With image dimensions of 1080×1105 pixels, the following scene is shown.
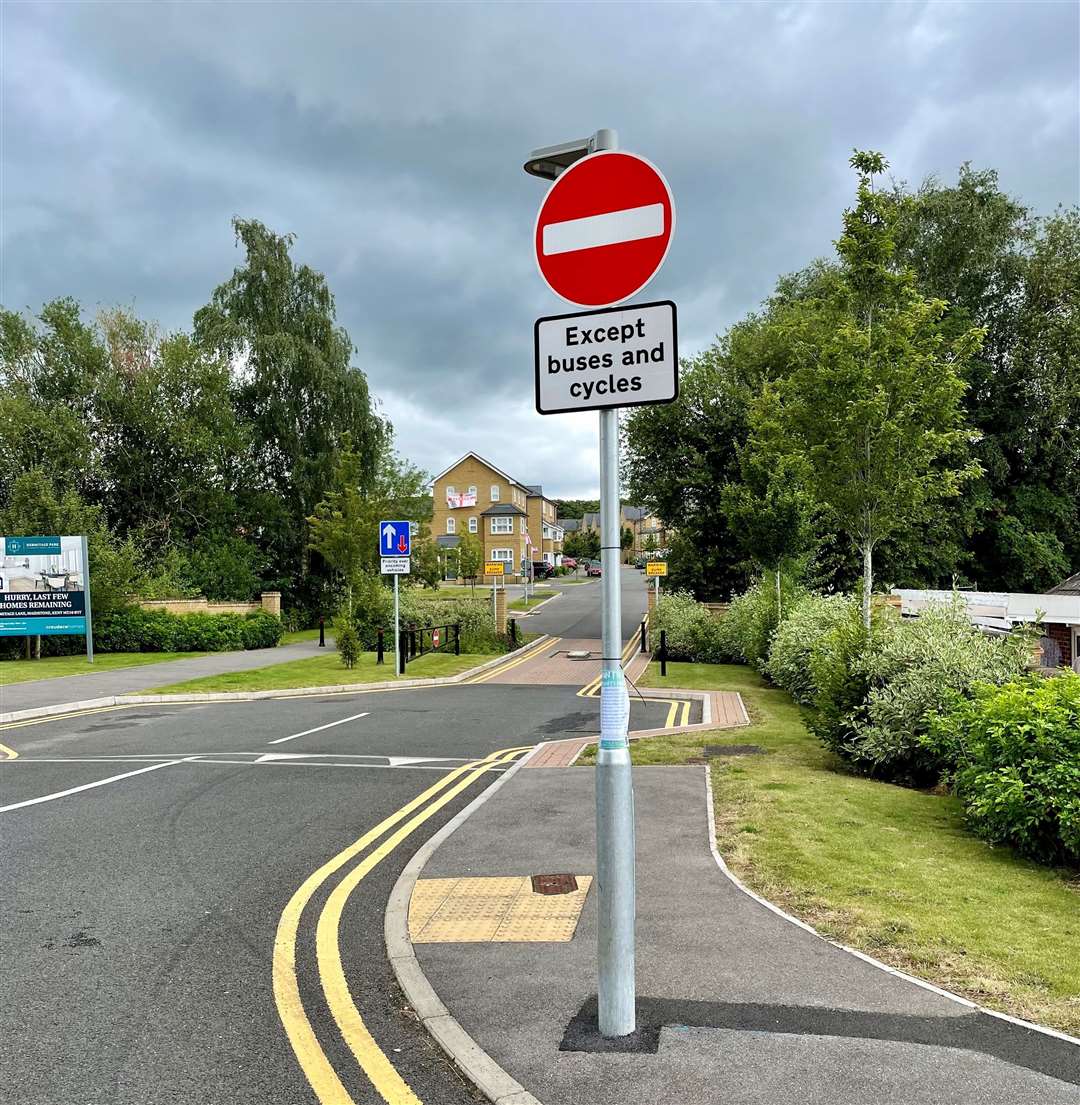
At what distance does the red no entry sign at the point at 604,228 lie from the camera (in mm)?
3729

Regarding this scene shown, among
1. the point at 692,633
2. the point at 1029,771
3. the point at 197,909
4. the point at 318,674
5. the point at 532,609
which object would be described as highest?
the point at 1029,771

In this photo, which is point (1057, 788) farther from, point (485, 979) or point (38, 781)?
point (38, 781)

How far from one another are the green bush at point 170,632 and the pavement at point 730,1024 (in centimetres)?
2544

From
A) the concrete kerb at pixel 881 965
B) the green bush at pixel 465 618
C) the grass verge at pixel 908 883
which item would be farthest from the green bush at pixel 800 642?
the green bush at pixel 465 618

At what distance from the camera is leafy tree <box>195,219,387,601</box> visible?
1484 inches

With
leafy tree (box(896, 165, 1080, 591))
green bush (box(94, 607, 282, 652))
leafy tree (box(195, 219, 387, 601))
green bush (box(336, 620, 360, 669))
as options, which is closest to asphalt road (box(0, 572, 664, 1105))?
green bush (box(336, 620, 360, 669))

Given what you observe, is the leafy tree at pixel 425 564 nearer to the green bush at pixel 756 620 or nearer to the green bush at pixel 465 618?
the green bush at pixel 465 618

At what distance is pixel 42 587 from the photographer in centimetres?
2419

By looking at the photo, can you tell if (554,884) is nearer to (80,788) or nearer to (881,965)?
(881,965)

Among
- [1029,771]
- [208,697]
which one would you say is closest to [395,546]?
[208,697]

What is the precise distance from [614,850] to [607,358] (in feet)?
6.74

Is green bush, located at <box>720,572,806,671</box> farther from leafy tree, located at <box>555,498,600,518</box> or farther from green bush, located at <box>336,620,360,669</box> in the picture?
leafy tree, located at <box>555,498,600,518</box>

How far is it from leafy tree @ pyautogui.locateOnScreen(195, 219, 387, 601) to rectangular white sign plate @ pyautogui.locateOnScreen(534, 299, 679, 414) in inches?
1398

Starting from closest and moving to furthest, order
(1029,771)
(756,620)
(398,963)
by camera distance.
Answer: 1. (398,963)
2. (1029,771)
3. (756,620)
